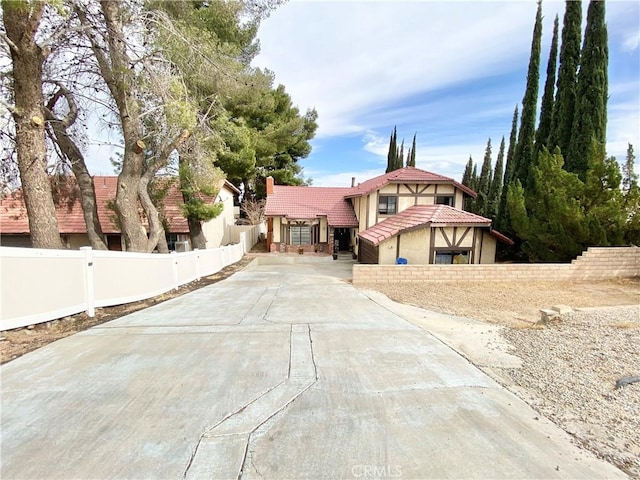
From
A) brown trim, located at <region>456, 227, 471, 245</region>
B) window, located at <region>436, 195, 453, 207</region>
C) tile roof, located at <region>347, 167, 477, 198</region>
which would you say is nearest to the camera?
brown trim, located at <region>456, 227, 471, 245</region>

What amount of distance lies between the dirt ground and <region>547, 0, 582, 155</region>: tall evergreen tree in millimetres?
9016

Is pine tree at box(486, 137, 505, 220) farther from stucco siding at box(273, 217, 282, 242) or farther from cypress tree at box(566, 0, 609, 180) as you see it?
stucco siding at box(273, 217, 282, 242)

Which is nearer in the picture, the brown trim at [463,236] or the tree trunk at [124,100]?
the tree trunk at [124,100]

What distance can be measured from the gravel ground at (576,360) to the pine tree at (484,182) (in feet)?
60.0

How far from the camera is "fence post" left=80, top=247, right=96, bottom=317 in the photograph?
5409mm

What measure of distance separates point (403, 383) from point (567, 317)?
5132 mm

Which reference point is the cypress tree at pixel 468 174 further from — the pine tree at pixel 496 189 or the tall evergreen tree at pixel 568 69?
the tall evergreen tree at pixel 568 69

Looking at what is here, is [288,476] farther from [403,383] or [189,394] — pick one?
[403,383]

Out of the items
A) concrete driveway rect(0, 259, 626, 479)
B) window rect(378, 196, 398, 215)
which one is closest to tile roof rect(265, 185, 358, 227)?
window rect(378, 196, 398, 215)

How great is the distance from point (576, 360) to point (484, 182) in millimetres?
29951

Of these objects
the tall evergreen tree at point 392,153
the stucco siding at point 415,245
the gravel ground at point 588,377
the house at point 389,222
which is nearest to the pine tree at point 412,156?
the tall evergreen tree at point 392,153

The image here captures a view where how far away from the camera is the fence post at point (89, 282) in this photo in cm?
541

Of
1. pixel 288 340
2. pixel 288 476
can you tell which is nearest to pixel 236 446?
Answer: pixel 288 476

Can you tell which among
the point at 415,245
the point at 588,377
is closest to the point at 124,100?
the point at 588,377
